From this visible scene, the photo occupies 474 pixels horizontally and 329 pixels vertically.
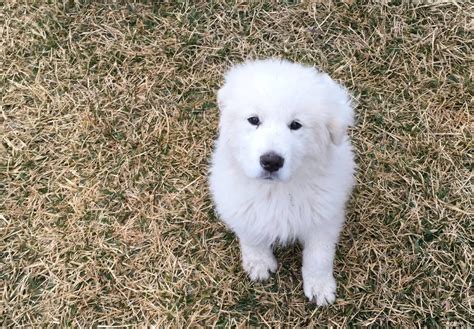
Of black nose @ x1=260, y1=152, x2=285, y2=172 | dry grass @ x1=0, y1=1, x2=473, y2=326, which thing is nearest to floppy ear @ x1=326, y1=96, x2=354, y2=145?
black nose @ x1=260, y1=152, x2=285, y2=172

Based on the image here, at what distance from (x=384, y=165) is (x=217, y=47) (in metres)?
1.49

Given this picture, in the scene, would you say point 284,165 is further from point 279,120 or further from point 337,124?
point 337,124

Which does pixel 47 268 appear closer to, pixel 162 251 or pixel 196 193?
pixel 162 251

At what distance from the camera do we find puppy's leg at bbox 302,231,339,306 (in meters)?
2.87

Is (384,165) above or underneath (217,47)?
underneath

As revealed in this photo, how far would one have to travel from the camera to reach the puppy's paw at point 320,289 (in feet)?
9.93

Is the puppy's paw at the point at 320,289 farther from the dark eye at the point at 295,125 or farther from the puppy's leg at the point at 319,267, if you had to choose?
the dark eye at the point at 295,125

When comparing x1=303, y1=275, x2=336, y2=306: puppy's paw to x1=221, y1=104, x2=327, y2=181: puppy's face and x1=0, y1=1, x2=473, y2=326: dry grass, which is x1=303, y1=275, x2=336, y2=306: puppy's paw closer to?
x1=0, y1=1, x2=473, y2=326: dry grass

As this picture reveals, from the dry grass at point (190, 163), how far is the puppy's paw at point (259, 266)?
0.06m

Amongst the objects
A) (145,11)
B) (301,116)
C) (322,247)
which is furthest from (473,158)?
(145,11)

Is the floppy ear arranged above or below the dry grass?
above

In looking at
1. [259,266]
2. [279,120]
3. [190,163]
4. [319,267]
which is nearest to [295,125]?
[279,120]

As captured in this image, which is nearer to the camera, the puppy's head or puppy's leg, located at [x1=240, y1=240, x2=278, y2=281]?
the puppy's head

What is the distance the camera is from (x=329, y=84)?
2.60m
